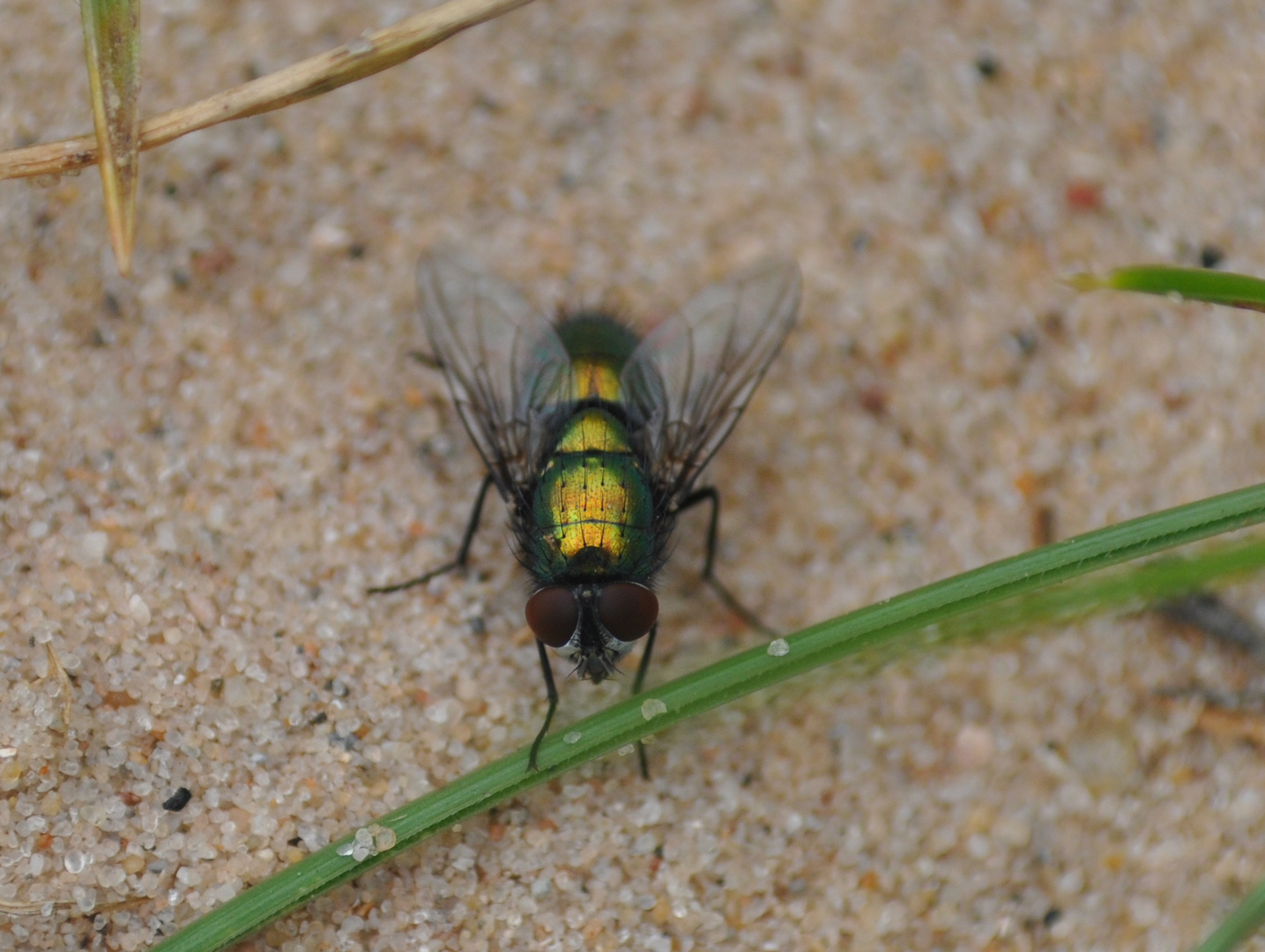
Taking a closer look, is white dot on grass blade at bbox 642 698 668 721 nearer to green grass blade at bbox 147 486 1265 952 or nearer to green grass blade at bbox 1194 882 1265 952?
green grass blade at bbox 147 486 1265 952

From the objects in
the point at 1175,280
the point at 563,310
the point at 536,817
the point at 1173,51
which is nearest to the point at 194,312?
the point at 563,310

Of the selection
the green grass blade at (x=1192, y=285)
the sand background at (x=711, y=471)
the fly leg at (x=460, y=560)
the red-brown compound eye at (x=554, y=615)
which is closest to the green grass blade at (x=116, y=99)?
the sand background at (x=711, y=471)

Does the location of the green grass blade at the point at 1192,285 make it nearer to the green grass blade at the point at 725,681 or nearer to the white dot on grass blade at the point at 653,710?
the green grass blade at the point at 725,681

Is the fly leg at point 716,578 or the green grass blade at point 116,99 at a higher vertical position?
the green grass blade at point 116,99

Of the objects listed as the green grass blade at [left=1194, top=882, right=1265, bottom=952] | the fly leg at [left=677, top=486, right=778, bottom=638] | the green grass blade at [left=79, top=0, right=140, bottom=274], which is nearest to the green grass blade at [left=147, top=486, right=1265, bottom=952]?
the fly leg at [left=677, top=486, right=778, bottom=638]

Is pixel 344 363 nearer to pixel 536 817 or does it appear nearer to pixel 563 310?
pixel 563 310

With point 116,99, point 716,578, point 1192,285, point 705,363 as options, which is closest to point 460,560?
point 716,578
